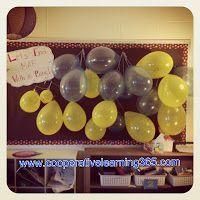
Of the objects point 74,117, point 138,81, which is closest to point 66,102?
point 74,117

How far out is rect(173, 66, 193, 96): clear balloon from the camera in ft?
6.46

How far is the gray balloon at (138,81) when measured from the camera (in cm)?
194

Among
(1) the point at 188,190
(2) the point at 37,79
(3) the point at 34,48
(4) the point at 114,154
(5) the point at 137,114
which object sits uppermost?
(3) the point at 34,48

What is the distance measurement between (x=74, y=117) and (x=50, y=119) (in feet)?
0.35

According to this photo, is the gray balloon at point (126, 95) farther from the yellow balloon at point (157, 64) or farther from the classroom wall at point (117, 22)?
the classroom wall at point (117, 22)

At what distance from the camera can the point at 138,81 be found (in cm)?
194

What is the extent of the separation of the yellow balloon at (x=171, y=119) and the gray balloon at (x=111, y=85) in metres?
0.20

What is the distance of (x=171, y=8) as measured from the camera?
198 cm

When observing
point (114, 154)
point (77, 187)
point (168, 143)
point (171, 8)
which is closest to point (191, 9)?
point (171, 8)

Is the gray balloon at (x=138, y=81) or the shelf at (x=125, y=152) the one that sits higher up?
the gray balloon at (x=138, y=81)

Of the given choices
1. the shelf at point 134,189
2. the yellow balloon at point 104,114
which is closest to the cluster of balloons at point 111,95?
the yellow balloon at point 104,114

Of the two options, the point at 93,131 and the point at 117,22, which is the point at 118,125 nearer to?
the point at 93,131
